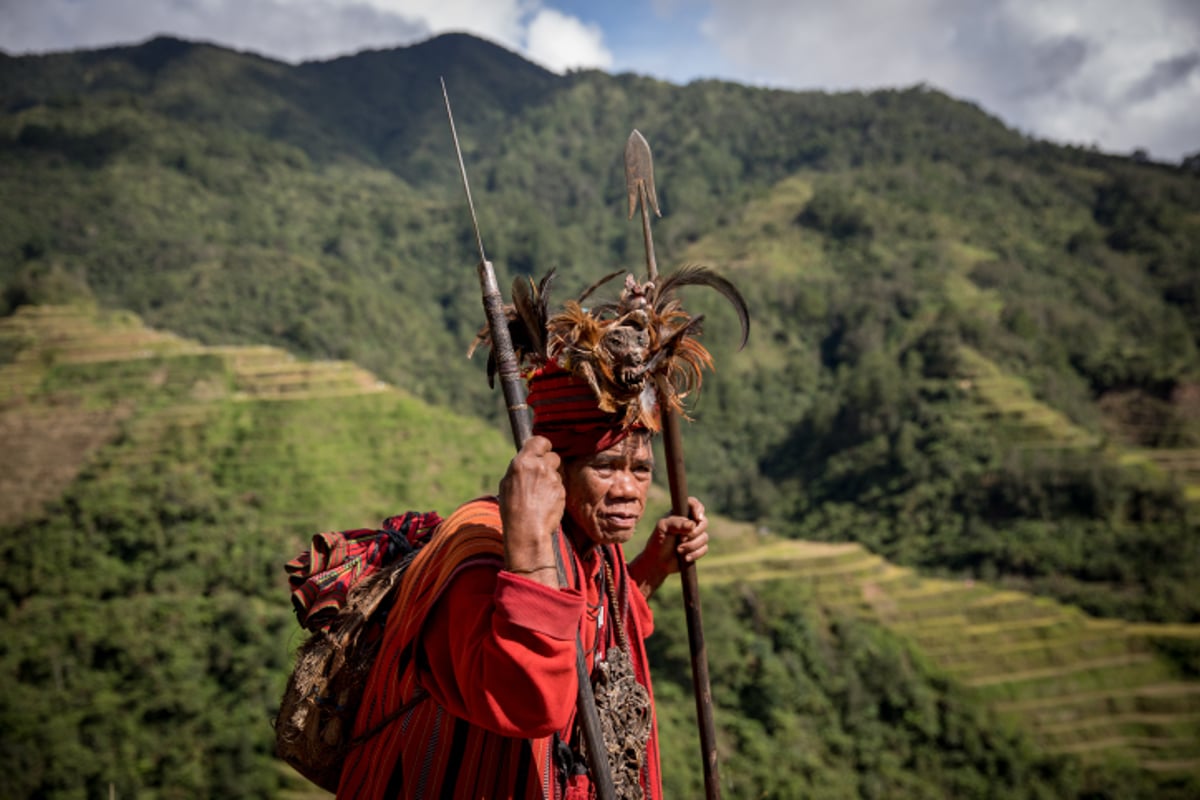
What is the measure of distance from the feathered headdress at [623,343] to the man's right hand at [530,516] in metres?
0.28

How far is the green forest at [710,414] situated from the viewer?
2166cm

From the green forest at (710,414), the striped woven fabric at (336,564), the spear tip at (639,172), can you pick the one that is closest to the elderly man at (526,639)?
the striped woven fabric at (336,564)

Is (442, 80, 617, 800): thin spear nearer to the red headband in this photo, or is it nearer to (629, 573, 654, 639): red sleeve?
the red headband

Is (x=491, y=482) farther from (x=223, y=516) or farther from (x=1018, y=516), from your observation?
(x=1018, y=516)

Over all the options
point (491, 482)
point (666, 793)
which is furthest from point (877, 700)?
point (491, 482)

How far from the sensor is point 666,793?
17328 millimetres

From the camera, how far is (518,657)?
1.34 m

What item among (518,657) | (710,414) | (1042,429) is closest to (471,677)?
(518,657)

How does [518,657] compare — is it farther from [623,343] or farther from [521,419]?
[623,343]

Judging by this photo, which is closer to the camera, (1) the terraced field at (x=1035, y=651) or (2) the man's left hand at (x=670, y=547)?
(2) the man's left hand at (x=670, y=547)

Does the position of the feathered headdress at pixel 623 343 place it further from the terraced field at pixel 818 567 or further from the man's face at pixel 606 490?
the terraced field at pixel 818 567

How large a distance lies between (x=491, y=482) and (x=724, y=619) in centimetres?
944

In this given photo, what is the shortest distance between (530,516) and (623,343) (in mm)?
465

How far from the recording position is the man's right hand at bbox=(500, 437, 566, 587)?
4.52 ft
